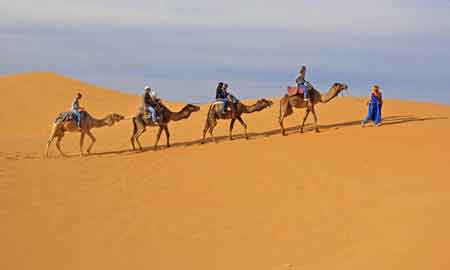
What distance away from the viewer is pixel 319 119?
27891mm

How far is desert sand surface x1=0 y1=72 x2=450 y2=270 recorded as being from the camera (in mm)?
11789

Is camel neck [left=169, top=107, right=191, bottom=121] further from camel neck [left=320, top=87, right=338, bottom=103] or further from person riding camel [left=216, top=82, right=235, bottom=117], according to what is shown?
camel neck [left=320, top=87, right=338, bottom=103]

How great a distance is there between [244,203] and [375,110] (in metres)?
9.01

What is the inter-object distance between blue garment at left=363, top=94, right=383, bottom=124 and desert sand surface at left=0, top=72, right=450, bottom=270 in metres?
0.38

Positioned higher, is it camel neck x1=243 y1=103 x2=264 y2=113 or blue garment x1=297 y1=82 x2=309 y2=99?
blue garment x1=297 y1=82 x2=309 y2=99

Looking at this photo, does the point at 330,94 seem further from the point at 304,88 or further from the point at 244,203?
the point at 244,203

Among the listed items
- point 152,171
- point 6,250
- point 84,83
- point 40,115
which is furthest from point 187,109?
point 84,83

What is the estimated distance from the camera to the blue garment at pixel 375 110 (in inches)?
881

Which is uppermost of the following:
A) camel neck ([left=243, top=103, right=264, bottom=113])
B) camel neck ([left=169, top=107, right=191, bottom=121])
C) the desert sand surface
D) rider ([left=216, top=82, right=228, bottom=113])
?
rider ([left=216, top=82, right=228, bottom=113])

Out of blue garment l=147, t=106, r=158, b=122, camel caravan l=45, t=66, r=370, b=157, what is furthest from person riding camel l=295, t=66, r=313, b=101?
blue garment l=147, t=106, r=158, b=122

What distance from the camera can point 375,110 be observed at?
2273 centimetres

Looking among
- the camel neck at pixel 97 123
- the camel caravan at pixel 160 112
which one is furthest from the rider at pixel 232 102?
the camel neck at pixel 97 123

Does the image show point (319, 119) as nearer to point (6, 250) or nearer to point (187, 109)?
point (187, 109)

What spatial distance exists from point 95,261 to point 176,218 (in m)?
2.49
